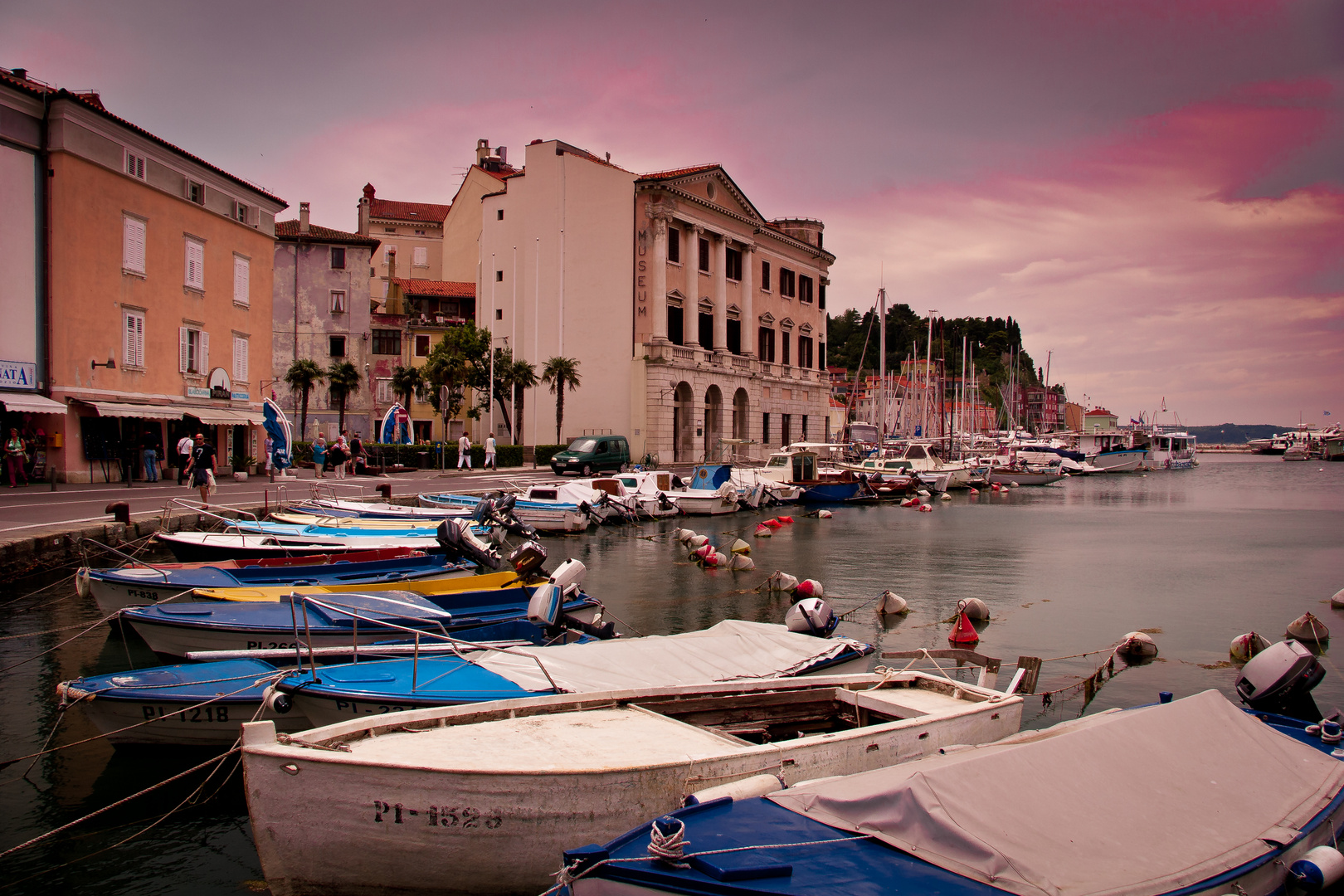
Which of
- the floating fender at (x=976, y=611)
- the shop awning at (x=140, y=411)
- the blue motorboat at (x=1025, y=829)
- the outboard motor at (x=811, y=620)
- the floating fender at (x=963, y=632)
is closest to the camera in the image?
the blue motorboat at (x=1025, y=829)

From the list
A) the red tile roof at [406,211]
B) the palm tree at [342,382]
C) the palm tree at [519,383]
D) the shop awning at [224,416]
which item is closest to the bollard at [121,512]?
the shop awning at [224,416]

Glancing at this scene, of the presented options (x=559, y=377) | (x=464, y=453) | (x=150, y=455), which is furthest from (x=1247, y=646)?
(x=559, y=377)

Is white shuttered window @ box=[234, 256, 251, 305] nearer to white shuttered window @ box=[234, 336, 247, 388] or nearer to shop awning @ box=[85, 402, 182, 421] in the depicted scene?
white shuttered window @ box=[234, 336, 247, 388]

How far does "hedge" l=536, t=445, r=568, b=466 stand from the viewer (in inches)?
2052

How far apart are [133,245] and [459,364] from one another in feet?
68.1

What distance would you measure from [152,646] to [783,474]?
3766 cm

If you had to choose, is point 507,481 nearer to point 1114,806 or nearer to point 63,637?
point 63,637

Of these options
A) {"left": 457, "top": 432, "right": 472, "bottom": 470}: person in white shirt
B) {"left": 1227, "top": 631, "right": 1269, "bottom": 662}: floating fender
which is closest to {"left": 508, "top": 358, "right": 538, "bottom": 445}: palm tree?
{"left": 457, "top": 432, "right": 472, "bottom": 470}: person in white shirt

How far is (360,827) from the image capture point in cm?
564

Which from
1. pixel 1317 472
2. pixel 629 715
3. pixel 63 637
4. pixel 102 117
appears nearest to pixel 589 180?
pixel 102 117

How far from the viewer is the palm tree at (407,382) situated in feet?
197

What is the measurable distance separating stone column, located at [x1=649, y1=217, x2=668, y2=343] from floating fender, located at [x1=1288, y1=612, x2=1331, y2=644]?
4326cm

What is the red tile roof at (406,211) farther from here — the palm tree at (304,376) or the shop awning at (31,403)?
the shop awning at (31,403)

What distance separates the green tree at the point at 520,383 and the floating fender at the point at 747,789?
48.0 m
